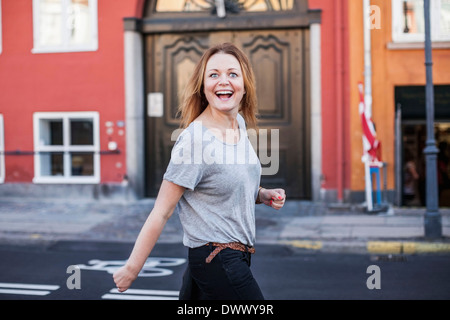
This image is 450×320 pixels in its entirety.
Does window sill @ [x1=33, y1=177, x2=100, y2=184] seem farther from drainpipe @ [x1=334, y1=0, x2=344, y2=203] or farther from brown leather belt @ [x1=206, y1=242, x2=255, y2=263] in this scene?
brown leather belt @ [x1=206, y1=242, x2=255, y2=263]

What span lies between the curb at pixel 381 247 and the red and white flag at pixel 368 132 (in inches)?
130

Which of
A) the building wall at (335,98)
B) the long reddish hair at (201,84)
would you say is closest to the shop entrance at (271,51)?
Result: the building wall at (335,98)

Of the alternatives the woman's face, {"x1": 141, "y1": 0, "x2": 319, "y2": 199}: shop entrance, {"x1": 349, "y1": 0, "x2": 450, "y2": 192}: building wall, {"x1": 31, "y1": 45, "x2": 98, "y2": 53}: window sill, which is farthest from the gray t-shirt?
{"x1": 31, "y1": 45, "x2": 98, "y2": 53}: window sill

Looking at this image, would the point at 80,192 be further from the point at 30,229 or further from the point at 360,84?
the point at 360,84

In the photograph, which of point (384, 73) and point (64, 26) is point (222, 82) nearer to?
point (384, 73)

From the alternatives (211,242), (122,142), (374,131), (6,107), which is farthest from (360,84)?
(211,242)

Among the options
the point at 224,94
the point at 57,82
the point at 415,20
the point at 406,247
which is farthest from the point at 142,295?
the point at 57,82

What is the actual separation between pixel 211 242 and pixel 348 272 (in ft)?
15.5

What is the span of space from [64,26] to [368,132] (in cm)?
719

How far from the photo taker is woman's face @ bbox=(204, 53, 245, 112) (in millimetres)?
2973

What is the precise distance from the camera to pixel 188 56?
45.2 ft

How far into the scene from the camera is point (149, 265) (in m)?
7.70
